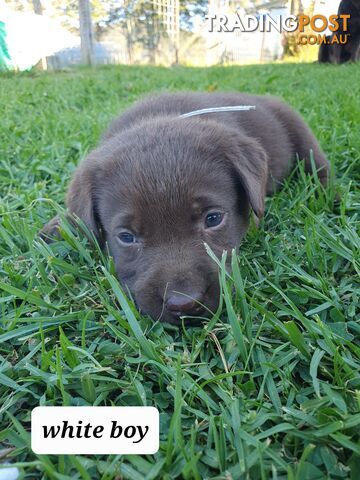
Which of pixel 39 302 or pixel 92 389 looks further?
pixel 39 302

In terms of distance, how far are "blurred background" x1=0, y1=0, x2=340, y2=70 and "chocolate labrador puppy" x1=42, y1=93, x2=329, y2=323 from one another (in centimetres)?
853

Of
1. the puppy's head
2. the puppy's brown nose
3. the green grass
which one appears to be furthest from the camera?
the puppy's head

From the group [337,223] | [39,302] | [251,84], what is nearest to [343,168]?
[337,223]

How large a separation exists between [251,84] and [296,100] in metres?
1.88

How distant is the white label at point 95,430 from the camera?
1234mm

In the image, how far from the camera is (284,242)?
2.29 m

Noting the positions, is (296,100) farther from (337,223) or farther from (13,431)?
(13,431)

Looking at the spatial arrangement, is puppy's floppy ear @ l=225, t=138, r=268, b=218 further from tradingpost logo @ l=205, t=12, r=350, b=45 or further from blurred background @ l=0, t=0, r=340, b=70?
blurred background @ l=0, t=0, r=340, b=70

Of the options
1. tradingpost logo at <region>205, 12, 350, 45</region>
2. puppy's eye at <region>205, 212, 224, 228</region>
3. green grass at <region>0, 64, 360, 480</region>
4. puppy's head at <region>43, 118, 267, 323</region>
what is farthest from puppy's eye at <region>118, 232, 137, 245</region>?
tradingpost logo at <region>205, 12, 350, 45</region>

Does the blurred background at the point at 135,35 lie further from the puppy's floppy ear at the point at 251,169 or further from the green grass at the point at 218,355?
the green grass at the point at 218,355

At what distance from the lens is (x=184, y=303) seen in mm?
1637

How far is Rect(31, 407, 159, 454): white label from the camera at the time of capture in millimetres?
1234

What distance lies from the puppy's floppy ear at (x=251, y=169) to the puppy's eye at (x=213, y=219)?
0.17m

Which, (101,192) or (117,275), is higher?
(101,192)
